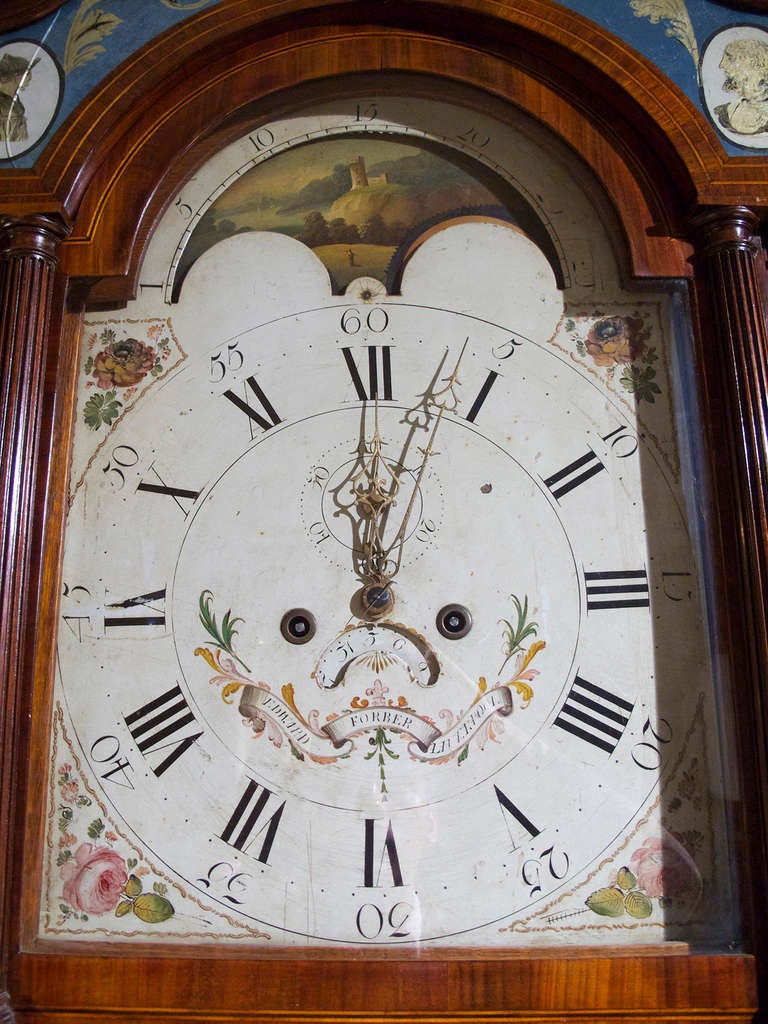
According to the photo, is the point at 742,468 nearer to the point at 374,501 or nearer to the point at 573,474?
the point at 573,474

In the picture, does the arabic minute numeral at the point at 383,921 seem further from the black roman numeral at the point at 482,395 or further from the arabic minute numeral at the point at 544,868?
the black roman numeral at the point at 482,395

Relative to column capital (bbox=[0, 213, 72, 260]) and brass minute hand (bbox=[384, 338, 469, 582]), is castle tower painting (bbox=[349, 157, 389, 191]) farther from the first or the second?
column capital (bbox=[0, 213, 72, 260])

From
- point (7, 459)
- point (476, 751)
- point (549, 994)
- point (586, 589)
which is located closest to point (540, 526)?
point (586, 589)

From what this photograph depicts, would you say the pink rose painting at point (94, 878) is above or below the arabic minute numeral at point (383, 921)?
above

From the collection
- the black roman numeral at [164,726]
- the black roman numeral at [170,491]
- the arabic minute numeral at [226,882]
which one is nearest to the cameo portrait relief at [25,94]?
the black roman numeral at [170,491]

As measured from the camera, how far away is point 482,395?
231 centimetres

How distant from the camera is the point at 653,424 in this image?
2279mm

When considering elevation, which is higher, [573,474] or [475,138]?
[475,138]

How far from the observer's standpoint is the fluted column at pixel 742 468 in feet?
6.57

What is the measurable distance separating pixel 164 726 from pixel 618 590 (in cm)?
96

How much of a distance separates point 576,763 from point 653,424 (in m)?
0.72

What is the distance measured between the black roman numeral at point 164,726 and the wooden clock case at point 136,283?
0.64ft

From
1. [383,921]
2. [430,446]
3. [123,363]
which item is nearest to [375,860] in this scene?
[383,921]

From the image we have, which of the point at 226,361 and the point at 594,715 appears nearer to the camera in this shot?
the point at 594,715
